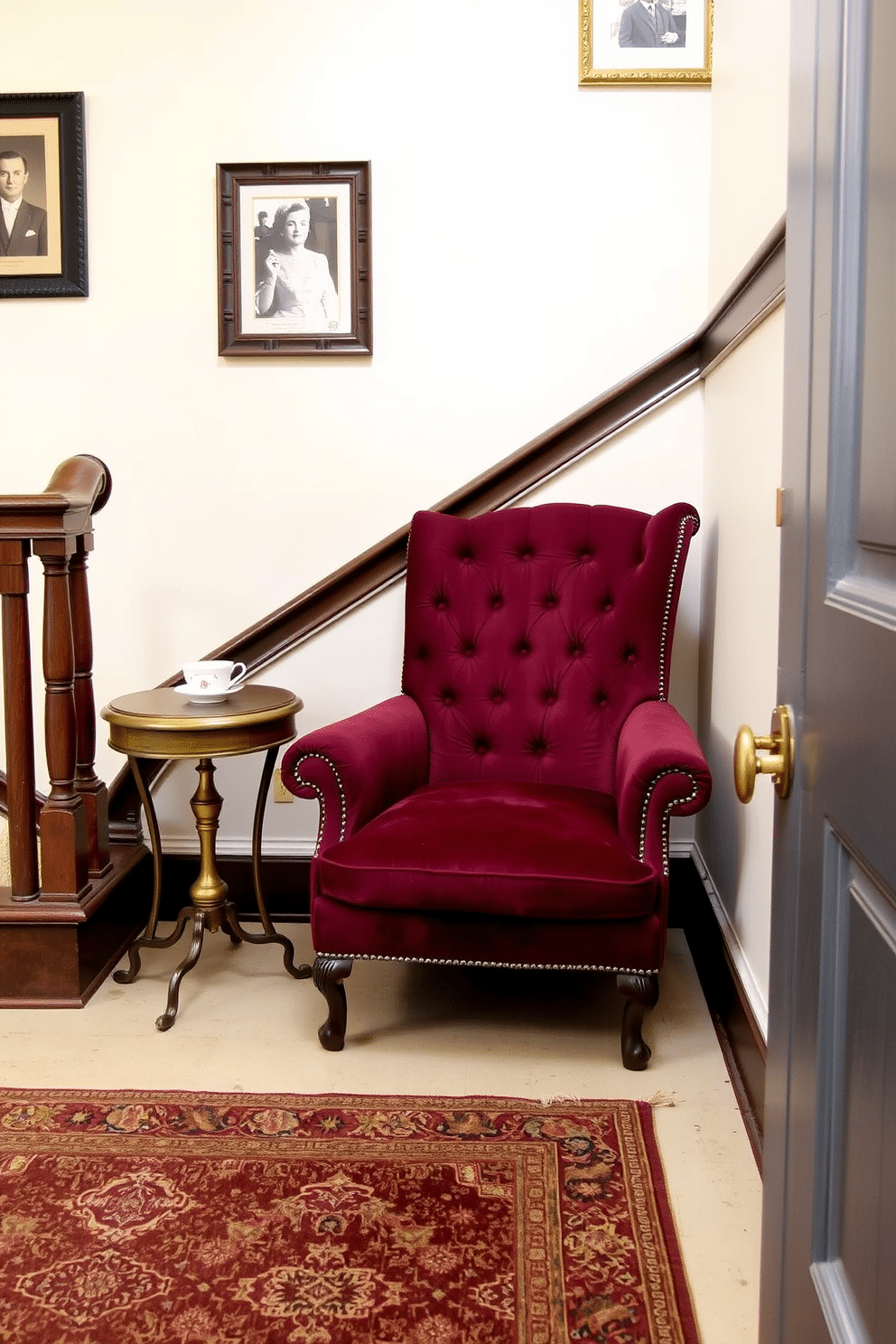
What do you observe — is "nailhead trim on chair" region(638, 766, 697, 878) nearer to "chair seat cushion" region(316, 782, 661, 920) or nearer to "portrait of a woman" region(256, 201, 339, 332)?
"chair seat cushion" region(316, 782, 661, 920)

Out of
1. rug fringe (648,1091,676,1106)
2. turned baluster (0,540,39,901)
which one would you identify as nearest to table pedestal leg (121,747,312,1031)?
turned baluster (0,540,39,901)

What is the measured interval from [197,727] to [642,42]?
6.84 ft

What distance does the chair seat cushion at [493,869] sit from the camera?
2.18 m

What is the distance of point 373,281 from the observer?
3.06m

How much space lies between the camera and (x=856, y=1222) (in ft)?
2.71

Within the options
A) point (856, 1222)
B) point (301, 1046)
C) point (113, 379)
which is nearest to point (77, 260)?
point (113, 379)

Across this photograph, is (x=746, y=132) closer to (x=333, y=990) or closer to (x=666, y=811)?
(x=666, y=811)

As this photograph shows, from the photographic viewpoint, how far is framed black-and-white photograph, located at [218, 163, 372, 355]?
3.03 meters

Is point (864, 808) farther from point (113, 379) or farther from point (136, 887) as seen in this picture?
point (113, 379)

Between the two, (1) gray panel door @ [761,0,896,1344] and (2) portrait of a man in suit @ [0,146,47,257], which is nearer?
(1) gray panel door @ [761,0,896,1344]

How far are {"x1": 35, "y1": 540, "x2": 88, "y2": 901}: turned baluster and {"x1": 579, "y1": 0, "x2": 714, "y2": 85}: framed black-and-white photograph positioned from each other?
1.87 m

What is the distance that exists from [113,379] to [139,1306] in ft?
7.66

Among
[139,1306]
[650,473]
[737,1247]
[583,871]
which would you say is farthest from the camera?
[650,473]

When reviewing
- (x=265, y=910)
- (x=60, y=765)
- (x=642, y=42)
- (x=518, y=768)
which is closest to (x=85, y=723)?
(x=60, y=765)
